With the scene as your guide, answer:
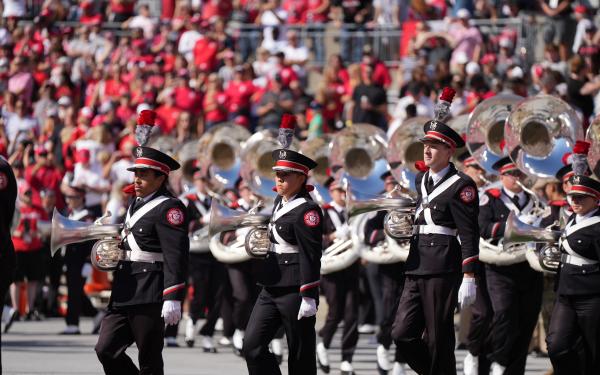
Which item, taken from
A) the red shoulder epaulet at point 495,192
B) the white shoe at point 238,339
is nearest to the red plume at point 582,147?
the red shoulder epaulet at point 495,192

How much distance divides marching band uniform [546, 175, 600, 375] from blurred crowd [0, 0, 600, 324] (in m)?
6.10

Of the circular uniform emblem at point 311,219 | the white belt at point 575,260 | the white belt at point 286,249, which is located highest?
the circular uniform emblem at point 311,219

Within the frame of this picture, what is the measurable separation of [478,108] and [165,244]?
491cm

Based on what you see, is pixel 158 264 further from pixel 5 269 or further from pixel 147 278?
pixel 5 269

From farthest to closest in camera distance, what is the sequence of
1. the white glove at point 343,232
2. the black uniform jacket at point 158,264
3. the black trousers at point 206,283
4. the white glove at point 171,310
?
the black trousers at point 206,283
the white glove at point 343,232
the black uniform jacket at point 158,264
the white glove at point 171,310

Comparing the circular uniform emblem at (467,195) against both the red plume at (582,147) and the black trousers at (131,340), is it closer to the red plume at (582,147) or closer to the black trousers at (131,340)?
the red plume at (582,147)

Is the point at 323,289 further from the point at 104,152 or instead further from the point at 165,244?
the point at 104,152

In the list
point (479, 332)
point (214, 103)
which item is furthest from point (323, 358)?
point (214, 103)

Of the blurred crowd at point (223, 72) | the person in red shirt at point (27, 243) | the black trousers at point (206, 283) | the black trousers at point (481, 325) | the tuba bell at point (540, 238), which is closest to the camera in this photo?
the tuba bell at point (540, 238)

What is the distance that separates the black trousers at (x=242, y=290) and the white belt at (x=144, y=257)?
17.1 feet

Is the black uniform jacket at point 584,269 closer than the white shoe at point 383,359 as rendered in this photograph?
Yes

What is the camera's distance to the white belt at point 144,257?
1048cm

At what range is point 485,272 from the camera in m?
13.2

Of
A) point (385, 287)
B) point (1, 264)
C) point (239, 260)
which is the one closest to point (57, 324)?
point (239, 260)
